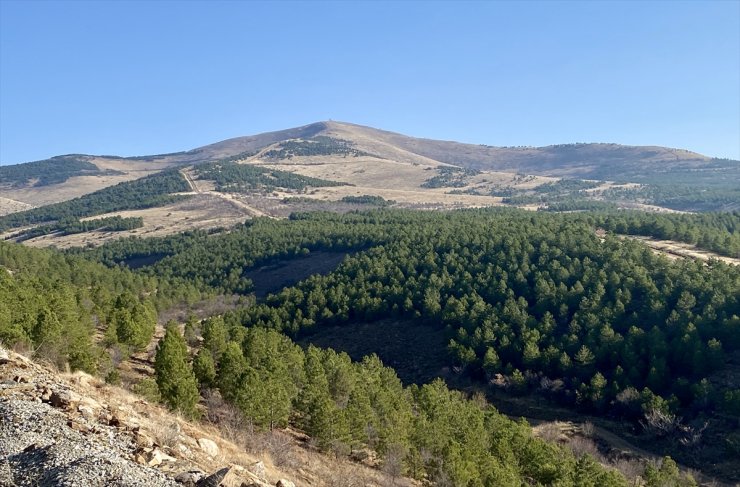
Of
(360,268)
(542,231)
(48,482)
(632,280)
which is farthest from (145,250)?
(48,482)

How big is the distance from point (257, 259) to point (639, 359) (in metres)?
95.7

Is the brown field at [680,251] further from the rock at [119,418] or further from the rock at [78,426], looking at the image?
the rock at [78,426]

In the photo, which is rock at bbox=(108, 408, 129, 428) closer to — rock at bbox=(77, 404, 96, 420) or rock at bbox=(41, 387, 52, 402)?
rock at bbox=(77, 404, 96, 420)

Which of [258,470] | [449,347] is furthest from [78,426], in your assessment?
[449,347]

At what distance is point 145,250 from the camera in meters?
164

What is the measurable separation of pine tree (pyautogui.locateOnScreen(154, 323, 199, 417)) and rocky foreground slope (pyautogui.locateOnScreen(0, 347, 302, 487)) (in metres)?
10.2

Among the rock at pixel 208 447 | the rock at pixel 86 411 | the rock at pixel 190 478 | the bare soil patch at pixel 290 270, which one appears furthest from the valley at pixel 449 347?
the rock at pixel 190 478

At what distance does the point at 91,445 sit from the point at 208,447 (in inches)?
193

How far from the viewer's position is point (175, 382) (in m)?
35.1

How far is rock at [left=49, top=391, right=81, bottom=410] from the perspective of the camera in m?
19.9

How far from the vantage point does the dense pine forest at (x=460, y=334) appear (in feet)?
124

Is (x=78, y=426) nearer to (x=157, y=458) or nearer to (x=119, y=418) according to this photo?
(x=119, y=418)

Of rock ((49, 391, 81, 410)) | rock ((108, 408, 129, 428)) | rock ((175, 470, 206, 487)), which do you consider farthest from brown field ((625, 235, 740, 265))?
rock ((49, 391, 81, 410))

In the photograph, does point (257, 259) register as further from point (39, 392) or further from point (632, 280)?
point (39, 392)
